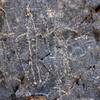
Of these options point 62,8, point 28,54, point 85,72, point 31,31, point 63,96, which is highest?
point 62,8

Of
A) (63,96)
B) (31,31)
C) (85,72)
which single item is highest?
(31,31)

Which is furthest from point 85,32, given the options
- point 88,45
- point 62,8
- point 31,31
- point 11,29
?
point 11,29

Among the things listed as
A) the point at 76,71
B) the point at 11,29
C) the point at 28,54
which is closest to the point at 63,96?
the point at 76,71

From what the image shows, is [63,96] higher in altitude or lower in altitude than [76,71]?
lower

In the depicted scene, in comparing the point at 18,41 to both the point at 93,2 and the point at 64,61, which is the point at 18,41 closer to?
the point at 64,61

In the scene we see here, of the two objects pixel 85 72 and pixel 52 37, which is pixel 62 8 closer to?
pixel 52 37

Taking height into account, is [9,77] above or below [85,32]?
below
